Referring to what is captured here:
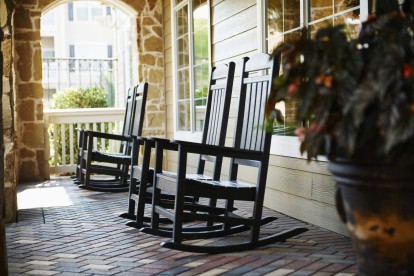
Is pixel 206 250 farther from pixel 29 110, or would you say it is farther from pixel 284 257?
pixel 29 110

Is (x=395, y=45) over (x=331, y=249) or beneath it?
over

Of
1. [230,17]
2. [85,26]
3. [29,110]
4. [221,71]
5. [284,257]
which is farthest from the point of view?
[85,26]

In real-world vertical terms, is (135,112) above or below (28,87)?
below

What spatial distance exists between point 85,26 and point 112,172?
47.7 ft

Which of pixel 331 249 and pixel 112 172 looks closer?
pixel 331 249

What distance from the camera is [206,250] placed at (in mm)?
2818

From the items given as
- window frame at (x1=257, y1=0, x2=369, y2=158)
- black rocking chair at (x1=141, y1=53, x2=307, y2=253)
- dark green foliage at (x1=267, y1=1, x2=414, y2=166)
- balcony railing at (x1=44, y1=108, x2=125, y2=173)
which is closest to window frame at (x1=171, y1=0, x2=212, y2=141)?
balcony railing at (x1=44, y1=108, x2=125, y2=173)

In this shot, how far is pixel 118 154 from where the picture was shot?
5379 mm

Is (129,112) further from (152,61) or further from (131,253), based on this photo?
(131,253)

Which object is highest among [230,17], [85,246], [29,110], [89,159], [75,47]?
[75,47]

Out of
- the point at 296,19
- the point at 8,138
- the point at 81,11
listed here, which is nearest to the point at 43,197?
→ the point at 8,138

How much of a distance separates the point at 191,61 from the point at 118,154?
1.34 metres

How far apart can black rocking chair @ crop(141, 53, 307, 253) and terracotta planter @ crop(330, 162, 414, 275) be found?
996 mm

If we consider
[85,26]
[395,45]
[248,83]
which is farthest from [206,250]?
[85,26]
